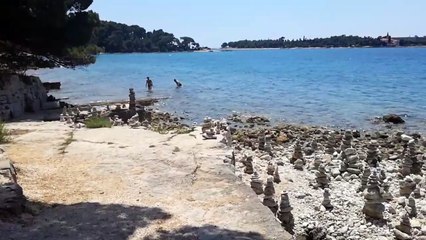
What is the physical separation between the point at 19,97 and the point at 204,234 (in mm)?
17155

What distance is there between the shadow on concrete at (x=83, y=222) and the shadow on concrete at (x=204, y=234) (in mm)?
456

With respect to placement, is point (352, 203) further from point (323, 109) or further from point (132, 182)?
point (323, 109)

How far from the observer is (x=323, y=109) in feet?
104

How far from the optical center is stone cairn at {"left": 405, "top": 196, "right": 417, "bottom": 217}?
10.6 meters

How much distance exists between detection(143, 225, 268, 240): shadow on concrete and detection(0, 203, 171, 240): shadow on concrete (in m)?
0.46

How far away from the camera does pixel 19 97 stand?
837 inches

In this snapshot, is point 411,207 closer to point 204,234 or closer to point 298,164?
point 298,164

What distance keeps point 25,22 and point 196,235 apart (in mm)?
4089

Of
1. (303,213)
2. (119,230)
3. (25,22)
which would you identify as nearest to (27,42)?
(25,22)

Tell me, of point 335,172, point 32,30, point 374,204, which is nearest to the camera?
point 32,30

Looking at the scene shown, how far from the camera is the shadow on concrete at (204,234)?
20.8 feet

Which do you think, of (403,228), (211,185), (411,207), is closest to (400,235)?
(403,228)

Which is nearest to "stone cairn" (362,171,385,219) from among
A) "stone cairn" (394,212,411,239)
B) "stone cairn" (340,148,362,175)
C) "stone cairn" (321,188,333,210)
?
"stone cairn" (394,212,411,239)

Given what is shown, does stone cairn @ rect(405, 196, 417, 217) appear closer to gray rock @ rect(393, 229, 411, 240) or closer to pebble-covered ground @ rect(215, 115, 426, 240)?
pebble-covered ground @ rect(215, 115, 426, 240)
